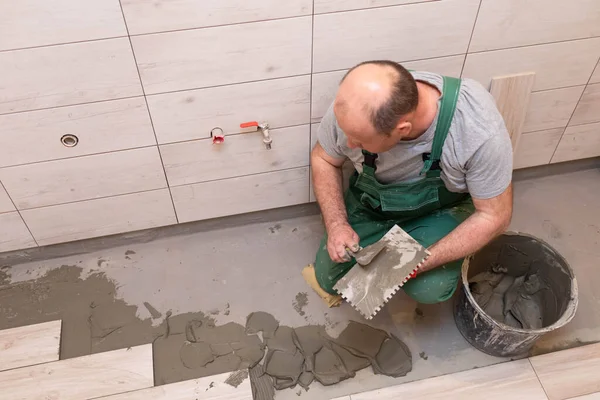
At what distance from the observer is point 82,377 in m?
1.67

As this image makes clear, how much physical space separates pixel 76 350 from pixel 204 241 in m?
0.62

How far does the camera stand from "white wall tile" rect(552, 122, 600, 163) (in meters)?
2.11

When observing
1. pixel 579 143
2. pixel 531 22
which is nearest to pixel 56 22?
pixel 531 22

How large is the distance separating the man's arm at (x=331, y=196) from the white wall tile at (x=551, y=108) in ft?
2.80

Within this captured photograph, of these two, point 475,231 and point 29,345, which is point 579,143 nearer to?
point 475,231

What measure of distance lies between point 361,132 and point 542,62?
961 millimetres

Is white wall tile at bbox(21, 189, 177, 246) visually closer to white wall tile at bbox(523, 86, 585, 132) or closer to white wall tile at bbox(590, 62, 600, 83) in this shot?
white wall tile at bbox(523, 86, 585, 132)

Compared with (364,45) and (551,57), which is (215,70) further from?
(551,57)

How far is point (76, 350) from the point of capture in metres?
1.75

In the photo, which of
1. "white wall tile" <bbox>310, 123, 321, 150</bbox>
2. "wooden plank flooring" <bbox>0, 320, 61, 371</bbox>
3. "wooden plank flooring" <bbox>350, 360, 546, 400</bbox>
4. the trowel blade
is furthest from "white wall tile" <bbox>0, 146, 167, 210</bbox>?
"wooden plank flooring" <bbox>350, 360, 546, 400</bbox>

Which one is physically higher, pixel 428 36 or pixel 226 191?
pixel 428 36

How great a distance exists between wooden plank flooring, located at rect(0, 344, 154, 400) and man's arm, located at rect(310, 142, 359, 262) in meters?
0.78

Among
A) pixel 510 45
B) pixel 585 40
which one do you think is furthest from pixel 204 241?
pixel 585 40

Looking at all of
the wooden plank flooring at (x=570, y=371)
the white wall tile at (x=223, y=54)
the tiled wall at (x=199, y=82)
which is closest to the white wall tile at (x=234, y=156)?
the tiled wall at (x=199, y=82)
